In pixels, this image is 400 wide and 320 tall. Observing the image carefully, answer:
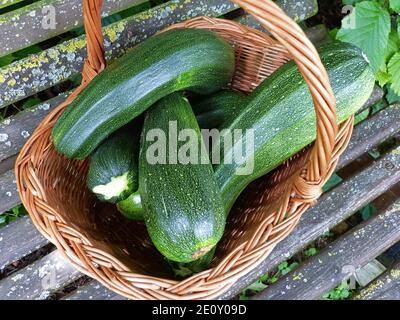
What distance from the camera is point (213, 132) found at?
0.95 m

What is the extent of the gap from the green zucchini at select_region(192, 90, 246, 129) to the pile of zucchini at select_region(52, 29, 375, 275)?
0.06 meters

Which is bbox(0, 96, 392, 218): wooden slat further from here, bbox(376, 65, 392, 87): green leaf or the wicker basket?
the wicker basket

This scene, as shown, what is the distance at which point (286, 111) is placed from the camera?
0.90 meters

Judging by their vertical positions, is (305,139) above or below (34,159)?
below

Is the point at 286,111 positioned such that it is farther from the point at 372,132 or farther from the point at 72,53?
the point at 72,53

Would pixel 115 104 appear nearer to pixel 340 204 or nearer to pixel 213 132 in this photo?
pixel 213 132

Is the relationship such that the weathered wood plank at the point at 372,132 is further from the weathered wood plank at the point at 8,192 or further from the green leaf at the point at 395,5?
the weathered wood plank at the point at 8,192

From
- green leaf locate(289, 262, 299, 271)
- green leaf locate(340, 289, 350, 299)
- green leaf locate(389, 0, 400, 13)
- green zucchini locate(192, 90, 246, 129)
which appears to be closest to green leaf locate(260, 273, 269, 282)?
green leaf locate(289, 262, 299, 271)

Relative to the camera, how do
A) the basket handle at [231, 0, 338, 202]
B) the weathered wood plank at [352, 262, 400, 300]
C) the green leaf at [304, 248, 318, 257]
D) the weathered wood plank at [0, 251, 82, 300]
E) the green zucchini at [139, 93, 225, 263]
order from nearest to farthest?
the basket handle at [231, 0, 338, 202] → the green zucchini at [139, 93, 225, 263] → the weathered wood plank at [0, 251, 82, 300] → the weathered wood plank at [352, 262, 400, 300] → the green leaf at [304, 248, 318, 257]

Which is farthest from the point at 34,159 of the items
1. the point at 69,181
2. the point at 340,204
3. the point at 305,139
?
the point at 340,204

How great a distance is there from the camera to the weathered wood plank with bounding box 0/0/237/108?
1.12 meters

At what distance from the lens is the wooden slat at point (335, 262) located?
3.51ft

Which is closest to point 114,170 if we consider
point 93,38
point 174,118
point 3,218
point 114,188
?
point 114,188
